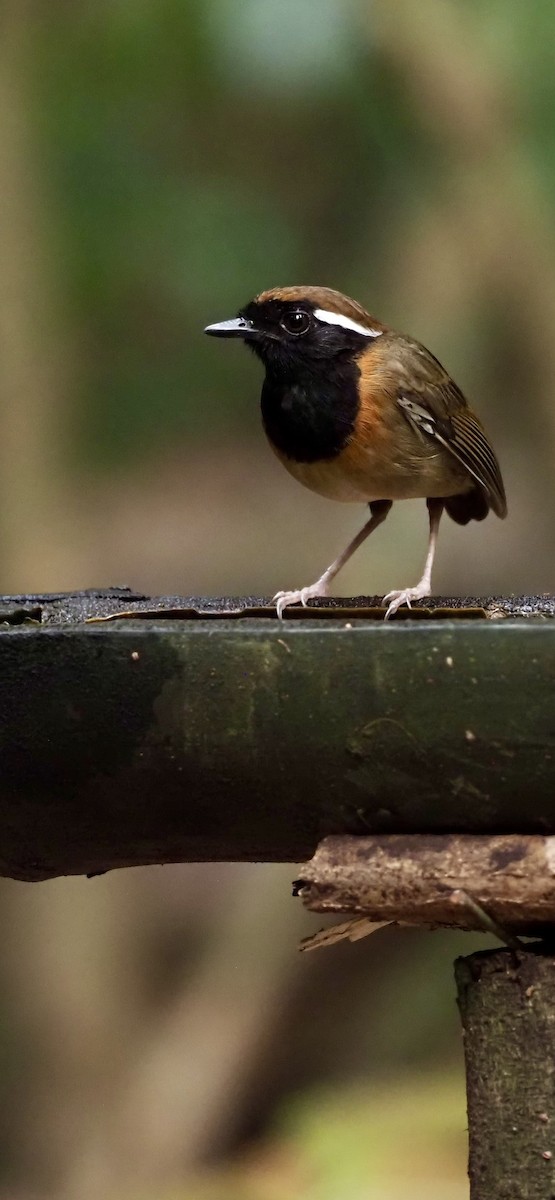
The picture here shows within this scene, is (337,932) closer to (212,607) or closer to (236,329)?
(212,607)

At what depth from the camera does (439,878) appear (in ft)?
4.86

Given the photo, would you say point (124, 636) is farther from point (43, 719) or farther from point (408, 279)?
point (408, 279)

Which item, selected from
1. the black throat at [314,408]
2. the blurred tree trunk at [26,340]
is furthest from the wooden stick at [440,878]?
the blurred tree trunk at [26,340]

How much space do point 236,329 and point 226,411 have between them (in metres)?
2.40

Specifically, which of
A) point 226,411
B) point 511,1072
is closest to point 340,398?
point 511,1072

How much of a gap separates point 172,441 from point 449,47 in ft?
5.11

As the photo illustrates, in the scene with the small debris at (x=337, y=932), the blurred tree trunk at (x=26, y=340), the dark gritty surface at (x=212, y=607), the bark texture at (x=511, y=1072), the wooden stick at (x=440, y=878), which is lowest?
the bark texture at (x=511, y=1072)

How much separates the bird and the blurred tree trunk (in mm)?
2024

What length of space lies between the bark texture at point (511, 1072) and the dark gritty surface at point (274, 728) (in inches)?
6.2

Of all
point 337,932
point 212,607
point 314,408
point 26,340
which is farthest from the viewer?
point 26,340

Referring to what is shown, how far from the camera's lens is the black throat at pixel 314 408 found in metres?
2.44

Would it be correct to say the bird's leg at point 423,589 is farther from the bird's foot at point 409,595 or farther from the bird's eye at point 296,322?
the bird's eye at point 296,322

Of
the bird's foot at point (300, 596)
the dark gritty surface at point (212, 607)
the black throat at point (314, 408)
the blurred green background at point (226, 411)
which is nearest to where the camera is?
the dark gritty surface at point (212, 607)

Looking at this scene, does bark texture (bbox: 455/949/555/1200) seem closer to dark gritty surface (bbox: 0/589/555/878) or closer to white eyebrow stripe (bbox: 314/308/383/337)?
dark gritty surface (bbox: 0/589/555/878)
